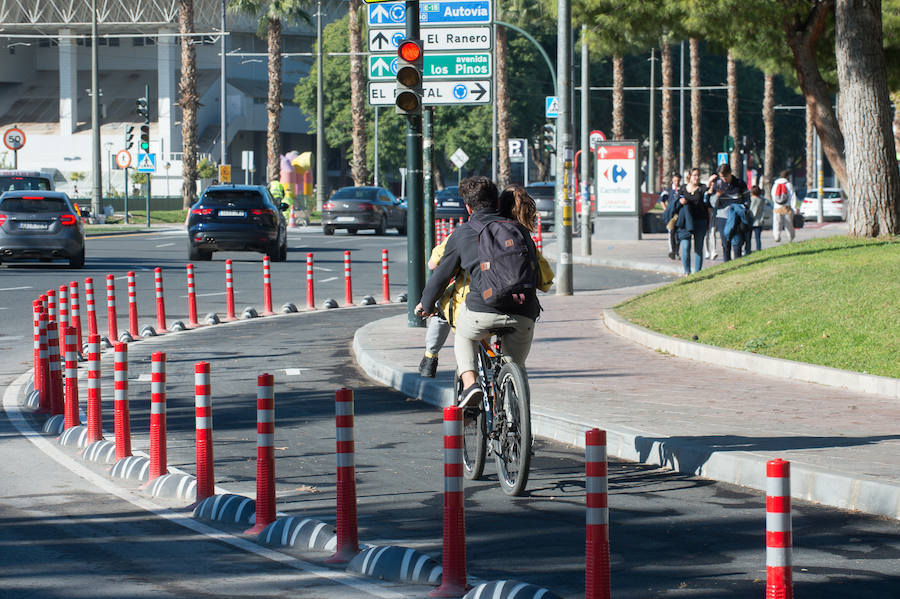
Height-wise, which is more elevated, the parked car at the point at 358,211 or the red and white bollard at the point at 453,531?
the parked car at the point at 358,211

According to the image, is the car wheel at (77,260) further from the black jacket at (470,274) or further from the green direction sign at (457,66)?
the black jacket at (470,274)

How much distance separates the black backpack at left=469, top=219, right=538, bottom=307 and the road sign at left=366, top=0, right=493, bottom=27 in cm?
887

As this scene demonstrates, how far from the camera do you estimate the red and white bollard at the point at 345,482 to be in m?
6.35

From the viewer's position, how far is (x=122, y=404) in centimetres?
891

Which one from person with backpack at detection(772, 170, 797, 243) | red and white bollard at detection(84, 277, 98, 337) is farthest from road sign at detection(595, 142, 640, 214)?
red and white bollard at detection(84, 277, 98, 337)

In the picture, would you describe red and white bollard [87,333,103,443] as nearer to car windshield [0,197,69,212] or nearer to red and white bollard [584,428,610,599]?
red and white bollard [584,428,610,599]

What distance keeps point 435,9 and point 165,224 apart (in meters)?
38.2

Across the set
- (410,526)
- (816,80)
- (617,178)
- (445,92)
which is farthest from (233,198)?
(410,526)

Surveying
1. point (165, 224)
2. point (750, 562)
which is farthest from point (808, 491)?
point (165, 224)

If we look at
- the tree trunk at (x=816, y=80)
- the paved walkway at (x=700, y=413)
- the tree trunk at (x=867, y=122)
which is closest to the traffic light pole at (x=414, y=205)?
the paved walkway at (x=700, y=413)

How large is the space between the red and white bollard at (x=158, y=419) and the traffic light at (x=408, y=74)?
750 centimetres

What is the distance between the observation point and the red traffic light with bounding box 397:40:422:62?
601 inches

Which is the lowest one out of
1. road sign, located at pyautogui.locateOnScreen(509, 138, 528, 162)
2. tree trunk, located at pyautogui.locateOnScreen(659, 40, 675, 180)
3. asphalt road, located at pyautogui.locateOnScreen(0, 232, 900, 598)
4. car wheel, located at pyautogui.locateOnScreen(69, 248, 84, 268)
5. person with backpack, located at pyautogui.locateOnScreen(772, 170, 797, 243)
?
asphalt road, located at pyautogui.locateOnScreen(0, 232, 900, 598)

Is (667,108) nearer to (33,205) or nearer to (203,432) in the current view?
(33,205)
